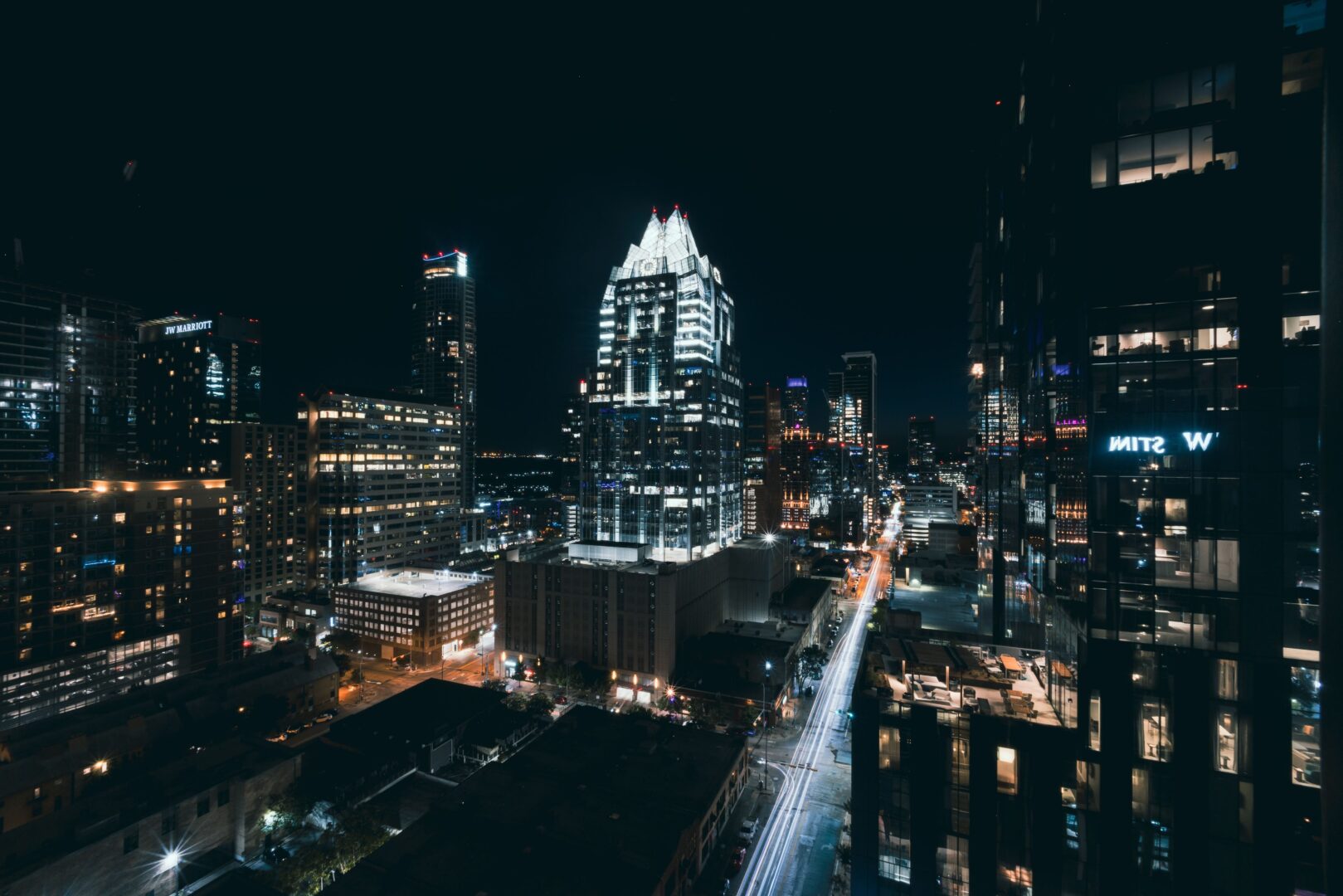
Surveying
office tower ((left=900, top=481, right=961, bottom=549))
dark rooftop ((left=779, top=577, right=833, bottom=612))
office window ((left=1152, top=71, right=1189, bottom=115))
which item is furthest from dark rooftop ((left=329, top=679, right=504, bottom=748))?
office tower ((left=900, top=481, right=961, bottom=549))

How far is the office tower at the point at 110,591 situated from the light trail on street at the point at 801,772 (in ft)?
236

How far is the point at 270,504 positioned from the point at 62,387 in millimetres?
33900

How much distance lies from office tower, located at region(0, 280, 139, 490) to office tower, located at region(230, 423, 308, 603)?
53.5 feet

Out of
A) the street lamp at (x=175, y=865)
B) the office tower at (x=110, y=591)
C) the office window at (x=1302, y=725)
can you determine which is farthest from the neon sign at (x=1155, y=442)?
the office tower at (x=110, y=591)

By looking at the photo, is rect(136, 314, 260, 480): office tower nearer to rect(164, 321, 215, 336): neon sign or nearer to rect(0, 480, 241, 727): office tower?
rect(164, 321, 215, 336): neon sign

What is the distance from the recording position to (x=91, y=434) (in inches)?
3290

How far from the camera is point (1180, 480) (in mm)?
22500

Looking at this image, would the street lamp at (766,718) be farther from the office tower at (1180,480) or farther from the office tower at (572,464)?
the office tower at (572,464)

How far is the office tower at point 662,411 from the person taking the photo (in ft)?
323

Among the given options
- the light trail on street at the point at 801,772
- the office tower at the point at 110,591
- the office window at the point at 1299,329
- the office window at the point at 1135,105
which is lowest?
the light trail on street at the point at 801,772

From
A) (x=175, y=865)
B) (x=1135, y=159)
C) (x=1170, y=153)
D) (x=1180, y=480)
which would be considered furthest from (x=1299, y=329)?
(x=175, y=865)

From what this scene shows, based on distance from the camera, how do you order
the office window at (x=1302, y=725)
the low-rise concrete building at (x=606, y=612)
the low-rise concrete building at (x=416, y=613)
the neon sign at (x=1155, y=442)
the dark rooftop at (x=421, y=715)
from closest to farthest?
the office window at (x=1302, y=725), the neon sign at (x=1155, y=442), the dark rooftop at (x=421, y=715), the low-rise concrete building at (x=606, y=612), the low-rise concrete building at (x=416, y=613)

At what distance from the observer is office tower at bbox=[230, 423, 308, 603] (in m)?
102

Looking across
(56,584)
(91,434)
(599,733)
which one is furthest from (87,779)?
(91,434)
